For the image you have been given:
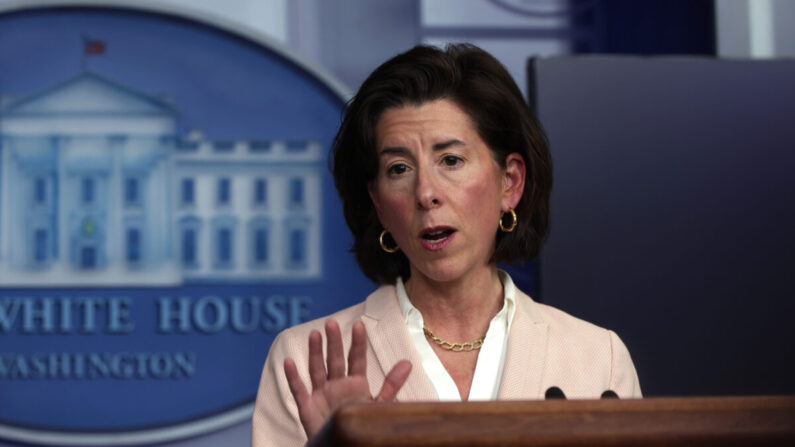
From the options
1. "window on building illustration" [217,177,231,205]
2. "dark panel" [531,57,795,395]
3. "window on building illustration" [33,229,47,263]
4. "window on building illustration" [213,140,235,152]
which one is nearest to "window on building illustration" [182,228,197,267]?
"window on building illustration" [217,177,231,205]

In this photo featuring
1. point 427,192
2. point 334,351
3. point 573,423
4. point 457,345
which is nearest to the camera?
point 573,423

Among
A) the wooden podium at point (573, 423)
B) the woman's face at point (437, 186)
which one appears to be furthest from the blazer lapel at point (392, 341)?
the wooden podium at point (573, 423)

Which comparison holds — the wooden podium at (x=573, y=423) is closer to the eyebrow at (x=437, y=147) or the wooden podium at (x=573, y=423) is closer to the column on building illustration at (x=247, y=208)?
the eyebrow at (x=437, y=147)

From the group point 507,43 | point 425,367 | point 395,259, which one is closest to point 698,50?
point 507,43

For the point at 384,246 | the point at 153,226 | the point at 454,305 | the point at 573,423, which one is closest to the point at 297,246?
the point at 153,226

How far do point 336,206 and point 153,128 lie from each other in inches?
25.7

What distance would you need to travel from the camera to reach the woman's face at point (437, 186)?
1478 mm

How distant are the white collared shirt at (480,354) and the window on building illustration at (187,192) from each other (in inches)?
50.1

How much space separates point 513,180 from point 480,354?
35 centimetres

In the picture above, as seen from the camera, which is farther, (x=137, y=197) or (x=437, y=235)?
(x=137, y=197)

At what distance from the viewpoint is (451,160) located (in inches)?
59.6

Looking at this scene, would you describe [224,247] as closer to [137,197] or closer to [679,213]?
[137,197]

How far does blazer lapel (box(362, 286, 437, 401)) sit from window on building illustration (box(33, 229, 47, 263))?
1.48 meters

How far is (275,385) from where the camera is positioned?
1515 millimetres
